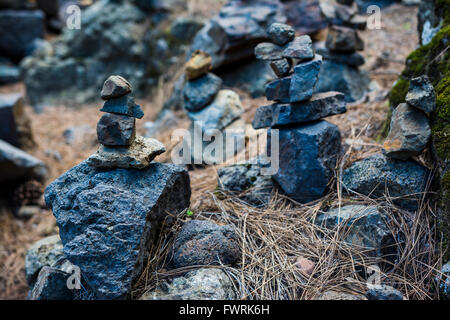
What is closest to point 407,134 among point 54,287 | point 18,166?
point 54,287

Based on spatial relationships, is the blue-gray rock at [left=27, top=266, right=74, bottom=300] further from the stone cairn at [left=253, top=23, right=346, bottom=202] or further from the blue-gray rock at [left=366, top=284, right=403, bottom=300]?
the blue-gray rock at [left=366, top=284, right=403, bottom=300]

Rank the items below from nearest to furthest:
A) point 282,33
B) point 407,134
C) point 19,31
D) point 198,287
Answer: point 198,287, point 407,134, point 282,33, point 19,31

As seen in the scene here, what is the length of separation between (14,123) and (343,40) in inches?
168

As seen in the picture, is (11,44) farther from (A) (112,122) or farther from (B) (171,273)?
(B) (171,273)

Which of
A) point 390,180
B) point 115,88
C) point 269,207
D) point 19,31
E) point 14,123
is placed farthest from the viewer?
point 19,31

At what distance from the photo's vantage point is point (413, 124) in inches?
89.0

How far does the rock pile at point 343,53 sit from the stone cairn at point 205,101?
96 centimetres

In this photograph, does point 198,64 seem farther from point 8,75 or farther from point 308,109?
point 8,75

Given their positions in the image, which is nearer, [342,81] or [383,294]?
[383,294]

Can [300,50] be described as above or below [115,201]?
above

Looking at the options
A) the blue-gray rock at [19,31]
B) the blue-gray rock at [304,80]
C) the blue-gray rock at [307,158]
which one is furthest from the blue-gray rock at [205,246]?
the blue-gray rock at [19,31]

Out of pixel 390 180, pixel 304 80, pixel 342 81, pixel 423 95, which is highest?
pixel 342 81
